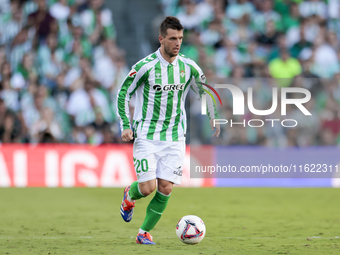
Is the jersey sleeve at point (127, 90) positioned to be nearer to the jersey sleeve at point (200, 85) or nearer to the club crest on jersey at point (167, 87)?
the club crest on jersey at point (167, 87)

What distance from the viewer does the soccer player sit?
19.9 ft

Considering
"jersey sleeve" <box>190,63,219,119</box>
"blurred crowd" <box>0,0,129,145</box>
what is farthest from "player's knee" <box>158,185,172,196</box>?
"blurred crowd" <box>0,0,129,145</box>

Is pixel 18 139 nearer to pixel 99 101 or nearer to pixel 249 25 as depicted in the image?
pixel 99 101

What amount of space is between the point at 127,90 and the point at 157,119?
0.45m

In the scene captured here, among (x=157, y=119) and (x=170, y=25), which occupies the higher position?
(x=170, y=25)

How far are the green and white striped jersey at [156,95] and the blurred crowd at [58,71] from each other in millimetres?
6832

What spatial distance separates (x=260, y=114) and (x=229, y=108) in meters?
0.69

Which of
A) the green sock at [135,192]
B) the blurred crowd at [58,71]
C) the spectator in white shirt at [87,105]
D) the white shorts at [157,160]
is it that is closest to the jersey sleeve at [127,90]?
the white shorts at [157,160]

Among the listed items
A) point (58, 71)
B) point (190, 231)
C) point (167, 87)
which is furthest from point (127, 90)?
point (58, 71)

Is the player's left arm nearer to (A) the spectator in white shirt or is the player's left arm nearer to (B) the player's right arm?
(B) the player's right arm

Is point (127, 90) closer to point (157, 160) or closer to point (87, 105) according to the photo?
point (157, 160)

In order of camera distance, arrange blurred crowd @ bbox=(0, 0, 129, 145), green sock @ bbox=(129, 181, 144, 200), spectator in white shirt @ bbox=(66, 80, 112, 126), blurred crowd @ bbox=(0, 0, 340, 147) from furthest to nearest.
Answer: spectator in white shirt @ bbox=(66, 80, 112, 126), blurred crowd @ bbox=(0, 0, 129, 145), blurred crowd @ bbox=(0, 0, 340, 147), green sock @ bbox=(129, 181, 144, 200)

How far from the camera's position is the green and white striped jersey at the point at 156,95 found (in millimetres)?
6090

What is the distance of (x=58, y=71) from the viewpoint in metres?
14.3
